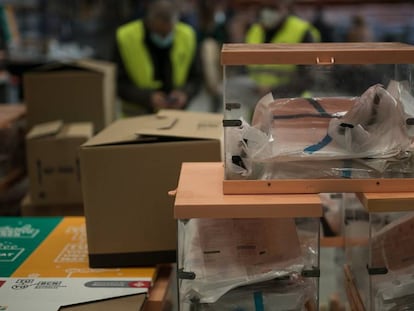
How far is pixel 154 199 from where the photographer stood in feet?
5.56

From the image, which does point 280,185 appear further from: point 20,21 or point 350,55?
point 20,21

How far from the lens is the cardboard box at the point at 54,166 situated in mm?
2672

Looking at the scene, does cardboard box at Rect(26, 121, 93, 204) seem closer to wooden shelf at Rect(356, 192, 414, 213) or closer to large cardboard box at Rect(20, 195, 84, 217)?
large cardboard box at Rect(20, 195, 84, 217)

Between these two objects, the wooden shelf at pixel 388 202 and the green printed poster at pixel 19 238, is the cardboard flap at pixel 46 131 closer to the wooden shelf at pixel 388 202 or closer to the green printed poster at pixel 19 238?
the green printed poster at pixel 19 238

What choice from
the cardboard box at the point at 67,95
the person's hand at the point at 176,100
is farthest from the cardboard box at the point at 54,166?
the person's hand at the point at 176,100

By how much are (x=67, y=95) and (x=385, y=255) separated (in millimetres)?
2170

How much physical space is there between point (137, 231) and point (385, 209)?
0.72 metres

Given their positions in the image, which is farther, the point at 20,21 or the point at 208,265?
the point at 20,21

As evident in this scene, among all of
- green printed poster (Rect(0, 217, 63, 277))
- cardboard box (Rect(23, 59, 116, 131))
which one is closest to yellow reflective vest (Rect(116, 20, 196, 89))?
cardboard box (Rect(23, 59, 116, 131))

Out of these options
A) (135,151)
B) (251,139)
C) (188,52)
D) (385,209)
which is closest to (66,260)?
(135,151)

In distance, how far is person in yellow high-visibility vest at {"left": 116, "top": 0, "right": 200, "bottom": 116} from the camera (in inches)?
142

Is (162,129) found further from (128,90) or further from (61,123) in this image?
(128,90)

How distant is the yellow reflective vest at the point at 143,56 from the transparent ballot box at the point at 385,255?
233cm

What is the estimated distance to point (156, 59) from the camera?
375 centimetres
